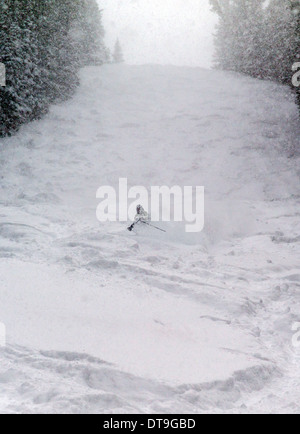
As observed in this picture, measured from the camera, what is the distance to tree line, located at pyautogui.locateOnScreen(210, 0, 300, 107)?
59.4 feet

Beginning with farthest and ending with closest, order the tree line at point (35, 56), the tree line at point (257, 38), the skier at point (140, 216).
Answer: the tree line at point (257, 38) → the tree line at point (35, 56) → the skier at point (140, 216)

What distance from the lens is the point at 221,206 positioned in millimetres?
10227

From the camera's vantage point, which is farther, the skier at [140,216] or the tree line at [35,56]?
the tree line at [35,56]

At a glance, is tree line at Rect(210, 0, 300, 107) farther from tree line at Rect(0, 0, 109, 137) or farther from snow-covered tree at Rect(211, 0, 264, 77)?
tree line at Rect(0, 0, 109, 137)

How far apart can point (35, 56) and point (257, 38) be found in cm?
1232

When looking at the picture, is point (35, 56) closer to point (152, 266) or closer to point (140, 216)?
point (140, 216)

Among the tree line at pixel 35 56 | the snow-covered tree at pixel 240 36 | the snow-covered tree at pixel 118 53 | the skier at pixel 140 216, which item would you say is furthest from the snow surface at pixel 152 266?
the snow-covered tree at pixel 118 53

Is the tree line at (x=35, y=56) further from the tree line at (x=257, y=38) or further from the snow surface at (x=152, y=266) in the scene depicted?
the tree line at (x=257, y=38)

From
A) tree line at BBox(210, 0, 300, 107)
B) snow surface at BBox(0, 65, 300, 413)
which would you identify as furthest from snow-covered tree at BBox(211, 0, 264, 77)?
snow surface at BBox(0, 65, 300, 413)

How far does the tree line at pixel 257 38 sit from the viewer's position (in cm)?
1811

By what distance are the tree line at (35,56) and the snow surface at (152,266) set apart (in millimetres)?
784

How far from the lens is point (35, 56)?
14195 millimetres

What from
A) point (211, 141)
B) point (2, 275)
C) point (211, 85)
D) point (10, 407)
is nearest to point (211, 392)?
point (10, 407)

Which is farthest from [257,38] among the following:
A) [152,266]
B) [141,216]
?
[152,266]
